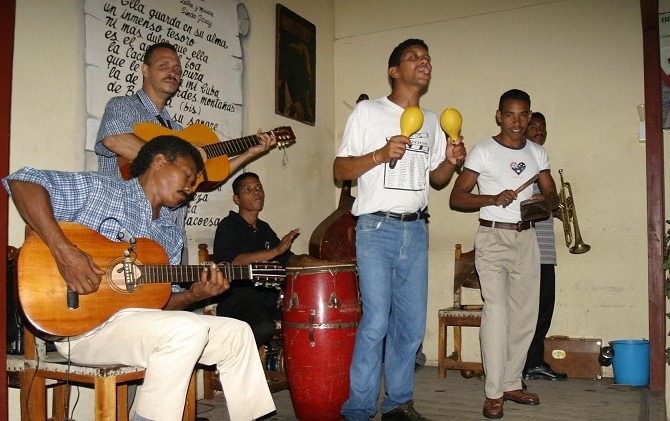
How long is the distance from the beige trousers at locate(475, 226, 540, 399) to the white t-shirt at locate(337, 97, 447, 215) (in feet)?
2.13

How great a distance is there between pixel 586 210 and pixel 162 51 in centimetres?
363

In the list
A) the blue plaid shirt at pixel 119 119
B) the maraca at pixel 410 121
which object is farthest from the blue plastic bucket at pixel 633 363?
the blue plaid shirt at pixel 119 119

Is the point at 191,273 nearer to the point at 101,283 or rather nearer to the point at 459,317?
the point at 101,283

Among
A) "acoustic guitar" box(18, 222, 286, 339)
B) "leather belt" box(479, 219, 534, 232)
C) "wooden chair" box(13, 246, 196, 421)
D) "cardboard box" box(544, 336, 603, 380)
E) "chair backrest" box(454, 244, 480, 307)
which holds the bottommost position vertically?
"cardboard box" box(544, 336, 603, 380)

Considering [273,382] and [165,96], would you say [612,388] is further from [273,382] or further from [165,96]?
[165,96]

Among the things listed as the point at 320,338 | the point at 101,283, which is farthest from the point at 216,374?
the point at 101,283

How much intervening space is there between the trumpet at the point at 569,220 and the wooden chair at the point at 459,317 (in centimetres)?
79

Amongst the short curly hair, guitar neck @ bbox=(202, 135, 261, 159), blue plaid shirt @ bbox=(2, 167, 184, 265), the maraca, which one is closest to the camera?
blue plaid shirt @ bbox=(2, 167, 184, 265)

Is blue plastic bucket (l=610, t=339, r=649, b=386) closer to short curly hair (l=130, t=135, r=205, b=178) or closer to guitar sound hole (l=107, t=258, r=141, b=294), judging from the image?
short curly hair (l=130, t=135, r=205, b=178)

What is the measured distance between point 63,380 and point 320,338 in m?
1.32

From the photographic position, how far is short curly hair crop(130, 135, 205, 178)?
9.56 ft

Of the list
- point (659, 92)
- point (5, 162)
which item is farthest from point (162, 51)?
point (659, 92)

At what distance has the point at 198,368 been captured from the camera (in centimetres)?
420

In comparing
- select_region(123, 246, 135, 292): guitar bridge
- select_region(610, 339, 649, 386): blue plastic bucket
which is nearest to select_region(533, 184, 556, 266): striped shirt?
select_region(610, 339, 649, 386): blue plastic bucket
